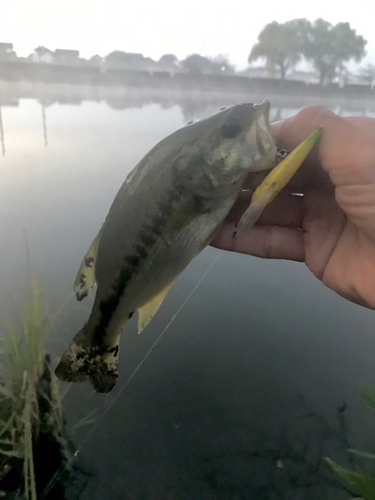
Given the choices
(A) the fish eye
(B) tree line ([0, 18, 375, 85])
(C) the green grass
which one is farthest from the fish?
(B) tree line ([0, 18, 375, 85])

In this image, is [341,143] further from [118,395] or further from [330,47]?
[330,47]

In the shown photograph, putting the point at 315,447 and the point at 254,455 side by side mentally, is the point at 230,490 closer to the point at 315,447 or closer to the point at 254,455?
the point at 254,455

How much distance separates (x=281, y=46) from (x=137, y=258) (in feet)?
17.5

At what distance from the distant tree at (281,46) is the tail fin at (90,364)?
5.19m

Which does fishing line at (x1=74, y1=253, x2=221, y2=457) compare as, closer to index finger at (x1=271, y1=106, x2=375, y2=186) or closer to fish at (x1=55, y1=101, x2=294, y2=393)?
fish at (x1=55, y1=101, x2=294, y2=393)

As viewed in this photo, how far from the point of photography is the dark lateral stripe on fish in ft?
2.37

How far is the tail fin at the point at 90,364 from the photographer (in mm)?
906

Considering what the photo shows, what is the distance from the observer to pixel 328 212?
93 cm

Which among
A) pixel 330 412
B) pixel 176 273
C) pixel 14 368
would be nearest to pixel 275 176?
pixel 176 273

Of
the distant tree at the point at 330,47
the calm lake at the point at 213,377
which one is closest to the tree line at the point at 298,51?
the distant tree at the point at 330,47

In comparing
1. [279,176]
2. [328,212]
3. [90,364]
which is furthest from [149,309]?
[328,212]

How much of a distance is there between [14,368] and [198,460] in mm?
723

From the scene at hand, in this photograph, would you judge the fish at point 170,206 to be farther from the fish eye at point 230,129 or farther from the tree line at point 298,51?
the tree line at point 298,51

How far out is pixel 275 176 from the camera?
60 centimetres
